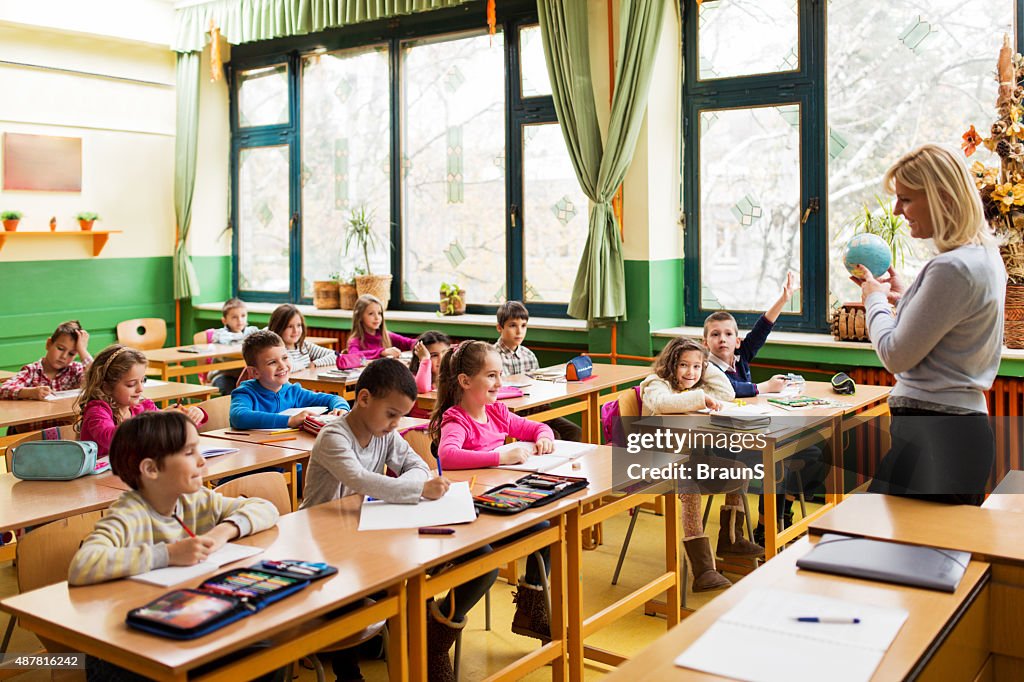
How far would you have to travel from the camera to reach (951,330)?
2.24 meters

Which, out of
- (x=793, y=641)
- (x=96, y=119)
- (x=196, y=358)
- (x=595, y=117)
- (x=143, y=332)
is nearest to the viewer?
(x=793, y=641)

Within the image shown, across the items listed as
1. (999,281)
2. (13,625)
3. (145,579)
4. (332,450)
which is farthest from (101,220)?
(999,281)

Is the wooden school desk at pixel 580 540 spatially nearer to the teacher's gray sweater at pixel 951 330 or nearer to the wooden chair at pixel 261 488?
the wooden chair at pixel 261 488

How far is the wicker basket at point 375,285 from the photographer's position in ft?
24.2

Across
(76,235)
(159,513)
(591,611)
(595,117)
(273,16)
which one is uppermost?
(273,16)

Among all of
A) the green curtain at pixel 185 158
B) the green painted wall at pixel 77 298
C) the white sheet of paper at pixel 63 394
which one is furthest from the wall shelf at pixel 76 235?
the white sheet of paper at pixel 63 394

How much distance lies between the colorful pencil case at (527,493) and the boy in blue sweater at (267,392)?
140cm

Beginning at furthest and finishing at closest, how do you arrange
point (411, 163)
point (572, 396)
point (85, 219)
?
point (85, 219) < point (411, 163) < point (572, 396)

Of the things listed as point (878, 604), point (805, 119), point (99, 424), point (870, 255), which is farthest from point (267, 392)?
point (805, 119)

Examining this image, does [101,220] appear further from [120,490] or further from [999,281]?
[999,281]

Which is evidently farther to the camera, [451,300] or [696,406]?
[451,300]

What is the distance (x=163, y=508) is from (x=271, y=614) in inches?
23.0

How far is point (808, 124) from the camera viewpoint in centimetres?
568

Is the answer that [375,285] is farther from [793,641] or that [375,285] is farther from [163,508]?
[793,641]
